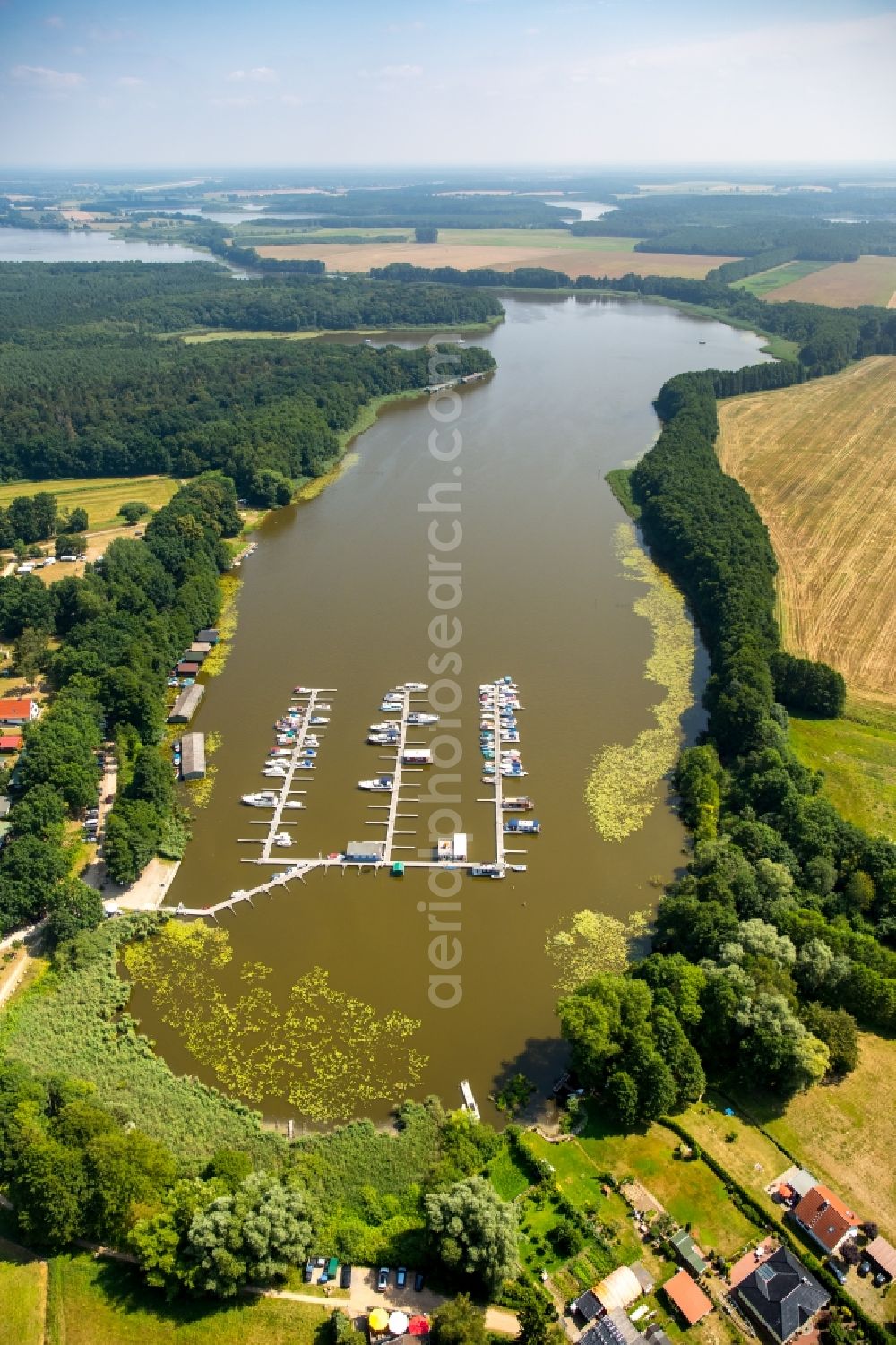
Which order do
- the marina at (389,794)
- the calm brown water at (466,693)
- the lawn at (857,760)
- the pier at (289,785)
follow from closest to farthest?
the calm brown water at (466,693) < the marina at (389,794) < the pier at (289,785) < the lawn at (857,760)

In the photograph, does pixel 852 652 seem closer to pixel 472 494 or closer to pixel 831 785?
pixel 831 785

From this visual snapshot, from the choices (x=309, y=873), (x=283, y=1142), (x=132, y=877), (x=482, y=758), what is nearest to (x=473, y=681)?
(x=482, y=758)

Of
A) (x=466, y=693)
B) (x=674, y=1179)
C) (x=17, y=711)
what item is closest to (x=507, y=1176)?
(x=674, y=1179)

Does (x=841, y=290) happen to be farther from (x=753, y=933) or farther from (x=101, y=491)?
(x=753, y=933)

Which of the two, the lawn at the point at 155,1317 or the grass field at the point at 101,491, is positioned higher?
the grass field at the point at 101,491

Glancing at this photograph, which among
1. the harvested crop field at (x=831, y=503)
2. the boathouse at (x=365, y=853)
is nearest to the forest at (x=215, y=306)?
the harvested crop field at (x=831, y=503)

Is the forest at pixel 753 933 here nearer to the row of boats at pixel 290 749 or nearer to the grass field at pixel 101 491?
the row of boats at pixel 290 749

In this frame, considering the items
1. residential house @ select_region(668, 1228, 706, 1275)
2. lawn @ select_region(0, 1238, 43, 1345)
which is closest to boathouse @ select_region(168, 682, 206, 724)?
lawn @ select_region(0, 1238, 43, 1345)
